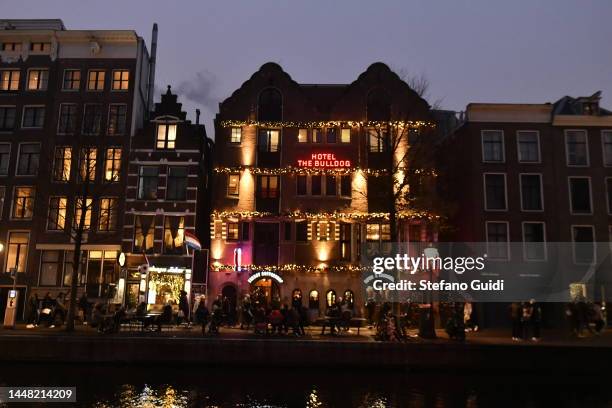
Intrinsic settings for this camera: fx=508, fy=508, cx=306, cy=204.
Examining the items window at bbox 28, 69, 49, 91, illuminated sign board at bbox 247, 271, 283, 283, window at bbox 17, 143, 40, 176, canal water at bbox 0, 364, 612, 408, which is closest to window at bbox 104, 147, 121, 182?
window at bbox 17, 143, 40, 176

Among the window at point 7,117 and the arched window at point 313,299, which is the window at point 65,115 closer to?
the window at point 7,117

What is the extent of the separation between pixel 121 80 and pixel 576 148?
36.5 m

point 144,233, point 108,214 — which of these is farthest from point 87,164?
point 108,214

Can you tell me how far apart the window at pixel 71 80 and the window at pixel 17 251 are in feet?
39.7

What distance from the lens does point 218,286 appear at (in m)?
37.4

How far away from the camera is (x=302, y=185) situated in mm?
39312

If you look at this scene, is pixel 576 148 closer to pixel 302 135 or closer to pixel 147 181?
pixel 302 135

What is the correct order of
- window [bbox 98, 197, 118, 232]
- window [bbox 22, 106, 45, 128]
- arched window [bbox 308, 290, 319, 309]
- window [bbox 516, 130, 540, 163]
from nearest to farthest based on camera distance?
arched window [bbox 308, 290, 319, 309] < window [bbox 98, 197, 118, 232] < window [bbox 516, 130, 540, 163] < window [bbox 22, 106, 45, 128]

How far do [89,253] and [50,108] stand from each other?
40.7 feet

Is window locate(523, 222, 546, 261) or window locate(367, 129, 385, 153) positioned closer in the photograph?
window locate(523, 222, 546, 261)

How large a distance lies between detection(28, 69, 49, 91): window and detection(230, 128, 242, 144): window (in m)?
15.8

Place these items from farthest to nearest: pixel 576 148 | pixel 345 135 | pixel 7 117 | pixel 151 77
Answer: pixel 151 77, pixel 7 117, pixel 345 135, pixel 576 148

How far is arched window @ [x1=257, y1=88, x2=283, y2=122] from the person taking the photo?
40.2 metres

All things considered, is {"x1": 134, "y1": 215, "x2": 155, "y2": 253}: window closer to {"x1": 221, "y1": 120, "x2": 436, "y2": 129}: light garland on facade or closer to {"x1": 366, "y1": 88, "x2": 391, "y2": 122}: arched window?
{"x1": 221, "y1": 120, "x2": 436, "y2": 129}: light garland on facade
